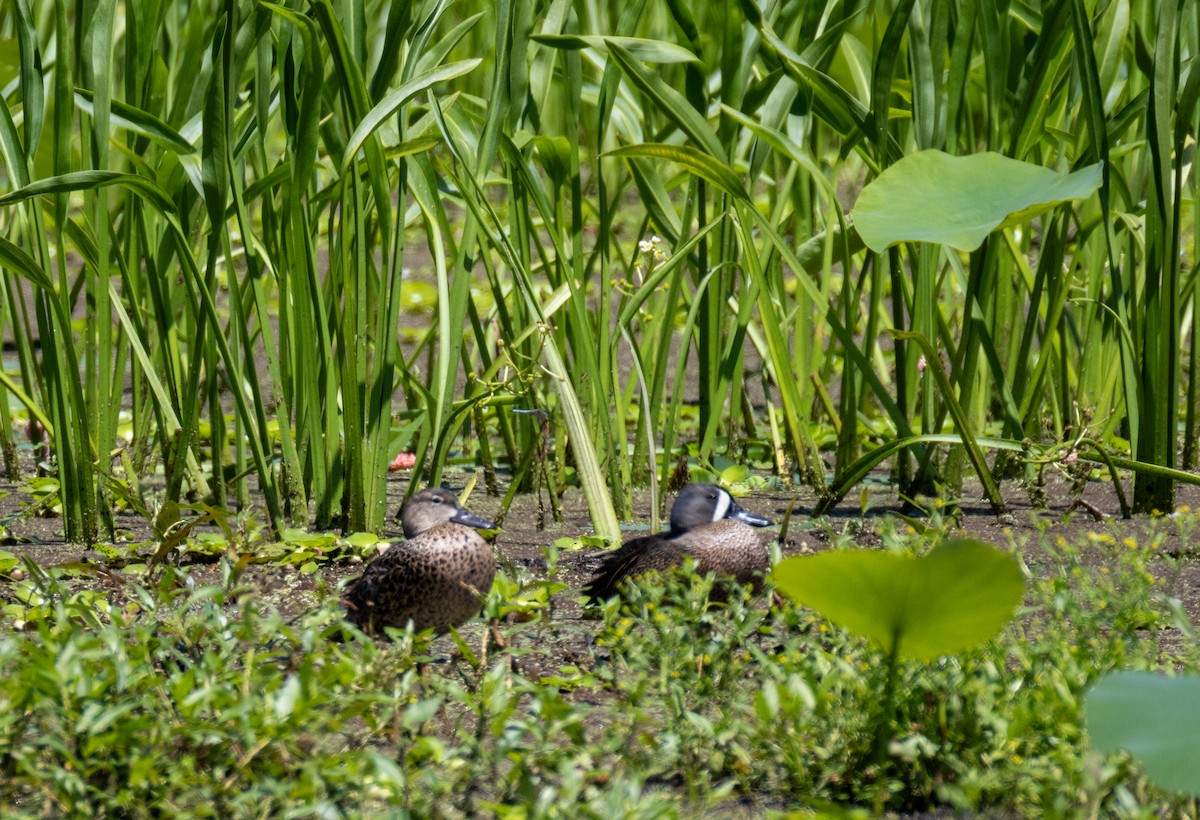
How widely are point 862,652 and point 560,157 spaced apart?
1.69 m

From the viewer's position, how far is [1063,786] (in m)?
1.46

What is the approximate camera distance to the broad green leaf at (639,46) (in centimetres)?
273

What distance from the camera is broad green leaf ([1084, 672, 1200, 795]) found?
1327 millimetres

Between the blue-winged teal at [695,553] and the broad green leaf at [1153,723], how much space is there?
1025 mm

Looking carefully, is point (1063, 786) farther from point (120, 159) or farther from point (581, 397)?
point (120, 159)

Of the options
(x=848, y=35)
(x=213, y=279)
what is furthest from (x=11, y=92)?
(x=848, y=35)

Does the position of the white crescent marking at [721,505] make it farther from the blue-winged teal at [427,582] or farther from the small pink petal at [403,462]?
the small pink petal at [403,462]

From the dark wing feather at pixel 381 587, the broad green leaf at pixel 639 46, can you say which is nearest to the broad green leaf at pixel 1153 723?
the dark wing feather at pixel 381 587

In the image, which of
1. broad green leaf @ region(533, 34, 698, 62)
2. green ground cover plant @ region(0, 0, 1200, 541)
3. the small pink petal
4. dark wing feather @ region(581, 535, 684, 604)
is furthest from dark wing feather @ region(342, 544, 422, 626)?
the small pink petal

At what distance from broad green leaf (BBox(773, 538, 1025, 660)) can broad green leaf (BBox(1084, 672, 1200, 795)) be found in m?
0.16

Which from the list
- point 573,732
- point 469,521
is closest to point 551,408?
point 469,521

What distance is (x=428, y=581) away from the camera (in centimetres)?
229

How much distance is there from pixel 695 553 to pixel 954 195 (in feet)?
2.80

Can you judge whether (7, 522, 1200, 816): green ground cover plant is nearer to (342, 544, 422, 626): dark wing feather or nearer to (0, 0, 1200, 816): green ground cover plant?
(0, 0, 1200, 816): green ground cover plant
